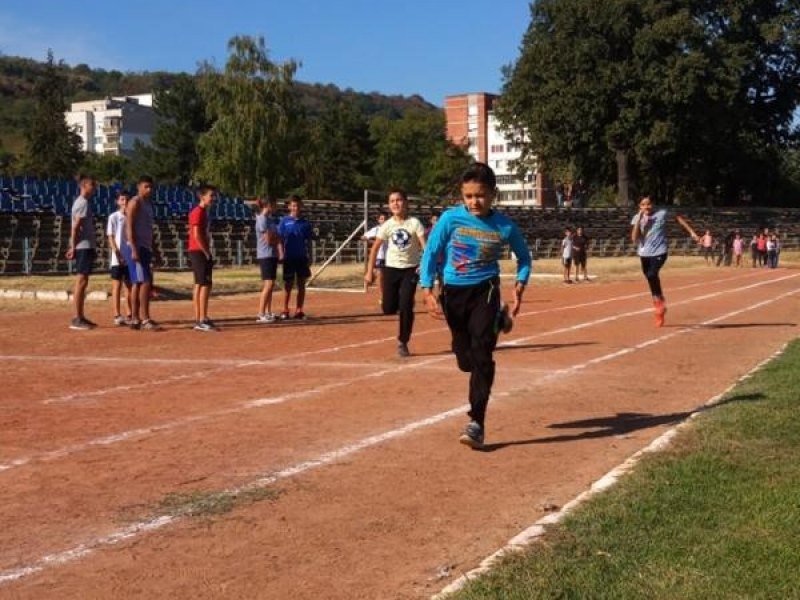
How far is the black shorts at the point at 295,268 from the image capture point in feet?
50.9

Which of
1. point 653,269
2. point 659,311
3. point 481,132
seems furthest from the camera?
point 481,132

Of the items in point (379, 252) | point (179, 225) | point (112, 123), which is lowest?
point (379, 252)

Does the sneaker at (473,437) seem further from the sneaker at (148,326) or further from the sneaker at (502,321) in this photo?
the sneaker at (148,326)

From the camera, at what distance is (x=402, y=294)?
1131 centimetres

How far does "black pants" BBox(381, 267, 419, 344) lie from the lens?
11.1 m

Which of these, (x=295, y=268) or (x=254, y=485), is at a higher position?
(x=295, y=268)

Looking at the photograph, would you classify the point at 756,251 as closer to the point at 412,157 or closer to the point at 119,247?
the point at 119,247

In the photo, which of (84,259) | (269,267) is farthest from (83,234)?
(269,267)

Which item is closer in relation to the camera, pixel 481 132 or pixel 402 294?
pixel 402 294

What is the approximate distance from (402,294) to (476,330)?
4575mm

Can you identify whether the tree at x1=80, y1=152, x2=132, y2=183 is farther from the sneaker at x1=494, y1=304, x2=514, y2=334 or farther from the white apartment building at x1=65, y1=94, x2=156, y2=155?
the sneaker at x1=494, y1=304, x2=514, y2=334

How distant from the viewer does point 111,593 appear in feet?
13.1

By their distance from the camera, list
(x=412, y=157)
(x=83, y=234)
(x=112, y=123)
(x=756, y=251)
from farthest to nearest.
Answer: (x=112, y=123), (x=412, y=157), (x=756, y=251), (x=83, y=234)

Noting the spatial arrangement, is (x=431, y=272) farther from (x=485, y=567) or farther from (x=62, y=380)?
(x=62, y=380)
